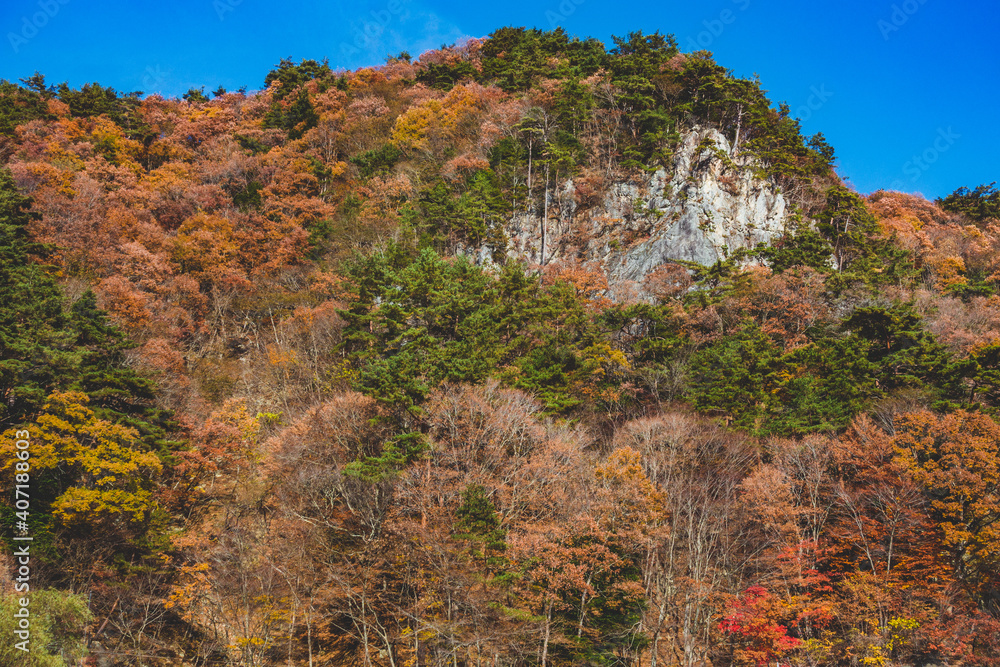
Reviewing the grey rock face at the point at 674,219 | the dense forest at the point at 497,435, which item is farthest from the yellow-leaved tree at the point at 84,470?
Answer: the grey rock face at the point at 674,219

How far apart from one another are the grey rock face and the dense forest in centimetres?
91

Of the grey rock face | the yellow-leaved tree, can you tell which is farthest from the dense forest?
the grey rock face

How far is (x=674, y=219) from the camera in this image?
3581 centimetres

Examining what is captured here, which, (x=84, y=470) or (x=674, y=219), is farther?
(x=674, y=219)

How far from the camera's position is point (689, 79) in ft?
131

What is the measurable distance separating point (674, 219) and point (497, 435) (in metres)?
22.7

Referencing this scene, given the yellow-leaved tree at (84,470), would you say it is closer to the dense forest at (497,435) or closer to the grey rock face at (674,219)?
the dense forest at (497,435)

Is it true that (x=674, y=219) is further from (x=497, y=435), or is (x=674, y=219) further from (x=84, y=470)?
(x=84, y=470)

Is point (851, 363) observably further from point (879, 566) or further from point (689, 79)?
point (689, 79)

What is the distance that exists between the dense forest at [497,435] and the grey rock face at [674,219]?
0.91 m

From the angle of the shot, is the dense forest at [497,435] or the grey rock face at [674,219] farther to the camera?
the grey rock face at [674,219]

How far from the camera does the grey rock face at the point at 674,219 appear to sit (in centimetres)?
3497

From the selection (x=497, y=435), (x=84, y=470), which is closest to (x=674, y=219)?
(x=497, y=435)

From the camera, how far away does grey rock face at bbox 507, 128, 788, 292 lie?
34969mm
